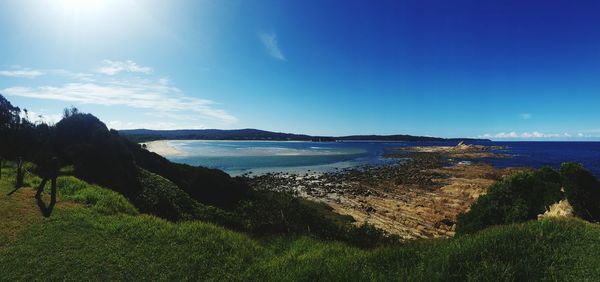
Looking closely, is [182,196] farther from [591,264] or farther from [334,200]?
[334,200]

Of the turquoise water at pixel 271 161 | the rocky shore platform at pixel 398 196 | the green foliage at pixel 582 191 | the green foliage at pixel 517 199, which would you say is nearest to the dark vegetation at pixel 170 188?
the green foliage at pixel 517 199

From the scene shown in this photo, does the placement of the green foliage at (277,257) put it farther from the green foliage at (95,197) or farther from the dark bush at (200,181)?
the dark bush at (200,181)

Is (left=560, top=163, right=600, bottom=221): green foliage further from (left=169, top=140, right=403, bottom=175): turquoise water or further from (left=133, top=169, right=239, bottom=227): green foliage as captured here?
(left=169, top=140, right=403, bottom=175): turquoise water

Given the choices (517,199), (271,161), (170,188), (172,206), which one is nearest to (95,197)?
(172,206)

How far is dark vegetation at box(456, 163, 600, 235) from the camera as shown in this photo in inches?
629

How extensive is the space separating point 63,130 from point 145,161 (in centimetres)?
502

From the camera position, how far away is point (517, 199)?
1662 centimetres

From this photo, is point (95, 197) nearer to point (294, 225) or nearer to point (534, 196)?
point (294, 225)

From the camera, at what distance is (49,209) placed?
42.8ft

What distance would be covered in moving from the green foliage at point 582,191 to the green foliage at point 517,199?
1.75 feet

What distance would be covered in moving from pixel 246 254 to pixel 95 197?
344 inches

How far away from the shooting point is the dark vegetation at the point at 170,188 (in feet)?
52.7

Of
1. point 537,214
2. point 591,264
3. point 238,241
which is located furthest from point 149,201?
point 537,214

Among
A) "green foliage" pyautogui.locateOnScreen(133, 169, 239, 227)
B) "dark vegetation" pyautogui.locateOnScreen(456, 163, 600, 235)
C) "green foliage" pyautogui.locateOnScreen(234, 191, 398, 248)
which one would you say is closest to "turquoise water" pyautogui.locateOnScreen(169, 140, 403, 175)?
"green foliage" pyautogui.locateOnScreen(133, 169, 239, 227)
